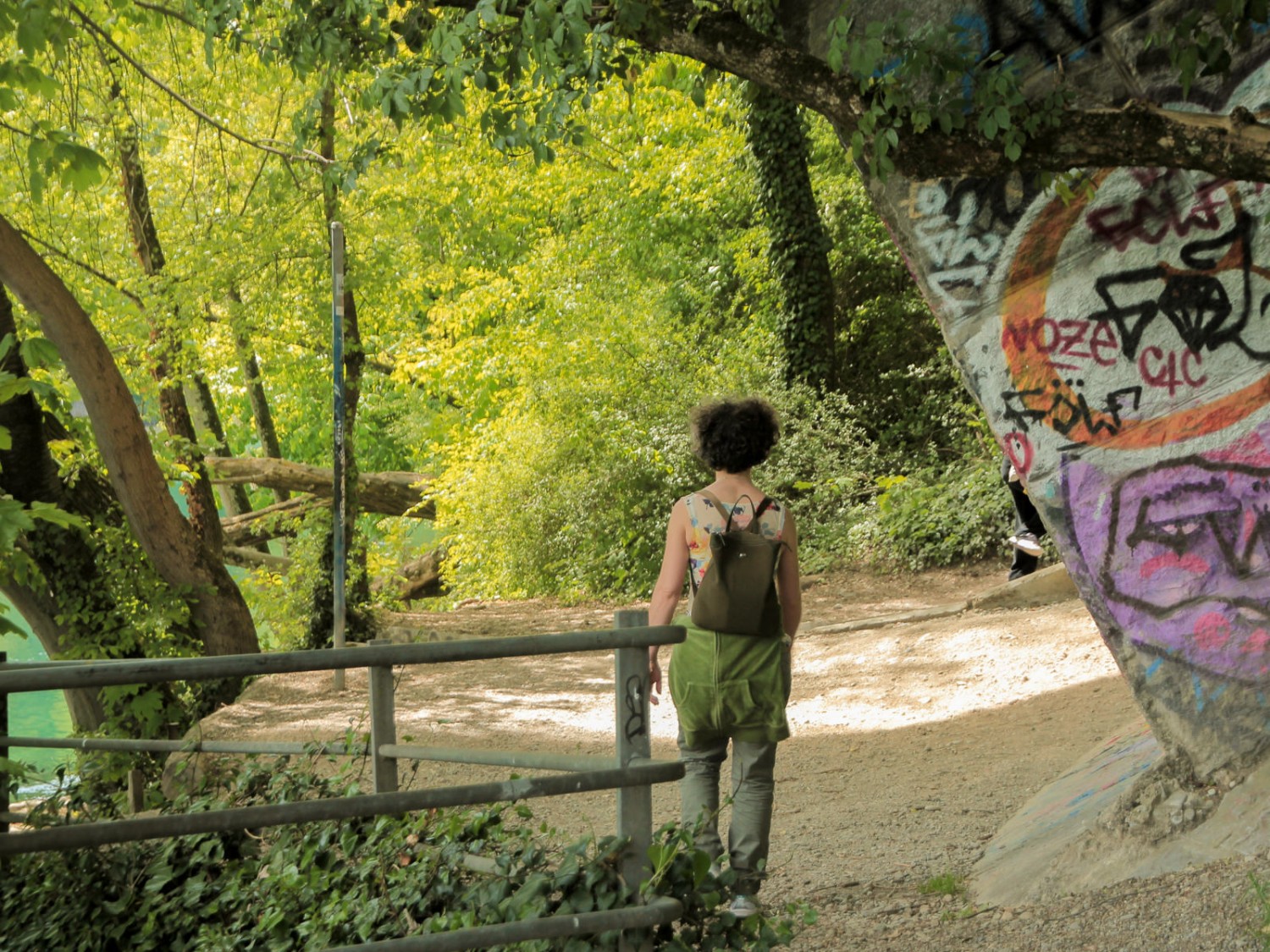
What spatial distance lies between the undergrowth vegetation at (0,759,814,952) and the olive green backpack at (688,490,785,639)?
84 centimetres

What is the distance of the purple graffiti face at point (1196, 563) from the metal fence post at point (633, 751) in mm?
2495

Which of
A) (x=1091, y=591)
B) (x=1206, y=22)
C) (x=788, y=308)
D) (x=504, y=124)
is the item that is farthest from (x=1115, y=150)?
(x=788, y=308)

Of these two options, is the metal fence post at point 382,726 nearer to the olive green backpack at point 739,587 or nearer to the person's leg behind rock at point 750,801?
the olive green backpack at point 739,587

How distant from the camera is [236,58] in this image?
45.3ft

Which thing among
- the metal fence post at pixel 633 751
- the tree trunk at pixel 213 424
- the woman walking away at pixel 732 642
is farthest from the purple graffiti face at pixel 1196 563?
the tree trunk at pixel 213 424

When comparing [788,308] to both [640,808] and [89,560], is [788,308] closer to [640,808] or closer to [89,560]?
[89,560]

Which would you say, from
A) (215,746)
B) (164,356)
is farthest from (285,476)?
(215,746)

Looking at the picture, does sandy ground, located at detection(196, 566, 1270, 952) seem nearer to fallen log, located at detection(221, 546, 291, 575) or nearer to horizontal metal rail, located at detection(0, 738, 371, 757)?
horizontal metal rail, located at detection(0, 738, 371, 757)

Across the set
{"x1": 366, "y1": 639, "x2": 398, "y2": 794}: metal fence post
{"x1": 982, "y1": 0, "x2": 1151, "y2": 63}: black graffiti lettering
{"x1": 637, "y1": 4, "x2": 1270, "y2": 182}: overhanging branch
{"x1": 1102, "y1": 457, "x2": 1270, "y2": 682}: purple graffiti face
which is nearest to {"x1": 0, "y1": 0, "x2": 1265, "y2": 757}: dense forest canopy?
{"x1": 637, "y1": 4, "x2": 1270, "y2": 182}: overhanging branch

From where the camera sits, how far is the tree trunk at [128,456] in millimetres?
8828

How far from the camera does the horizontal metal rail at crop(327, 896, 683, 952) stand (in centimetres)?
271

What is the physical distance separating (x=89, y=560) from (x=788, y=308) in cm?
1051

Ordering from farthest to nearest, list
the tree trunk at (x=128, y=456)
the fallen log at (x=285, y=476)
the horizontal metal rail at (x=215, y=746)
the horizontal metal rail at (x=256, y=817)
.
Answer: the fallen log at (x=285, y=476) < the tree trunk at (x=128, y=456) < the horizontal metal rail at (x=215, y=746) < the horizontal metal rail at (x=256, y=817)

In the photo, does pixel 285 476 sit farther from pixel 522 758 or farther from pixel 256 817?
pixel 256 817
